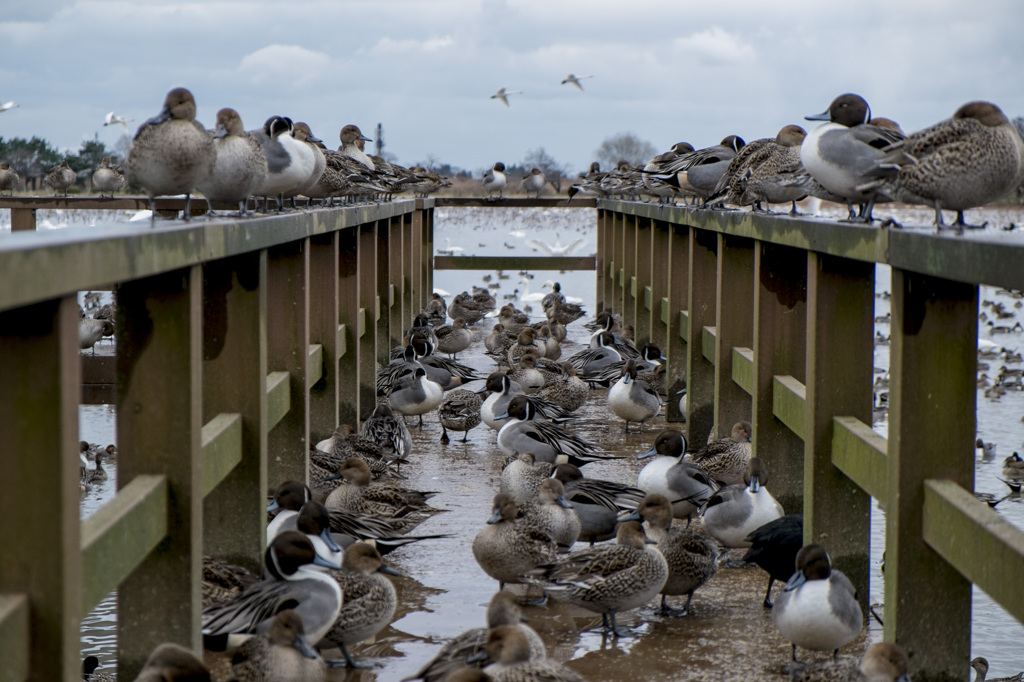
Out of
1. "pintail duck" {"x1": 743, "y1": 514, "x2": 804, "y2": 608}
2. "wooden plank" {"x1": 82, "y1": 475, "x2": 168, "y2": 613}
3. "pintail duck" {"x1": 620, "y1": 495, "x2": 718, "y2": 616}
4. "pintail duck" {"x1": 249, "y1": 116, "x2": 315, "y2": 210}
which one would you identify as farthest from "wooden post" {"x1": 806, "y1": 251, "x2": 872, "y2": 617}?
"pintail duck" {"x1": 249, "y1": 116, "x2": 315, "y2": 210}

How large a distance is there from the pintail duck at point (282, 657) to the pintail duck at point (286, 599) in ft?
0.73

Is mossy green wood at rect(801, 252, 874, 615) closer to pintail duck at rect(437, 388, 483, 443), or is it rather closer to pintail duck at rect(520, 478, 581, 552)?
pintail duck at rect(520, 478, 581, 552)

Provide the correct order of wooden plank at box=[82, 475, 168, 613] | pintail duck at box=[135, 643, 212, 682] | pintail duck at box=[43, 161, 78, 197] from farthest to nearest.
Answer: pintail duck at box=[43, 161, 78, 197] → pintail duck at box=[135, 643, 212, 682] → wooden plank at box=[82, 475, 168, 613]

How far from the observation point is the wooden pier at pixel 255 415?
2691 millimetres

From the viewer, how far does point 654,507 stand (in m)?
5.67

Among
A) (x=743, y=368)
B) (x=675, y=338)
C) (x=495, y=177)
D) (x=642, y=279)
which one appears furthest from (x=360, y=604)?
(x=495, y=177)

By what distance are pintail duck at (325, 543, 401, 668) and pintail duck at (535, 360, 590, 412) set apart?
5196 mm

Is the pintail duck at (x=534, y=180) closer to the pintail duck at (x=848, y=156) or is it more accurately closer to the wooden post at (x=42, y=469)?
the pintail duck at (x=848, y=156)

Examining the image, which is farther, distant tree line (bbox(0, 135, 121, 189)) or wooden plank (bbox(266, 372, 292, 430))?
distant tree line (bbox(0, 135, 121, 189))

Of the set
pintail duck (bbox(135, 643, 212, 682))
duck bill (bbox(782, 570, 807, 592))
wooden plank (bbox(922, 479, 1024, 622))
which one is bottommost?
duck bill (bbox(782, 570, 807, 592))

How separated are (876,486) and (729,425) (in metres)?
3.68

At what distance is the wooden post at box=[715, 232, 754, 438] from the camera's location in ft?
25.4

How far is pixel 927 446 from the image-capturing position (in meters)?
3.92

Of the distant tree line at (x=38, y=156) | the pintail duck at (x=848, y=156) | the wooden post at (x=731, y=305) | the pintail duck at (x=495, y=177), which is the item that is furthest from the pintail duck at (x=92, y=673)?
the distant tree line at (x=38, y=156)
